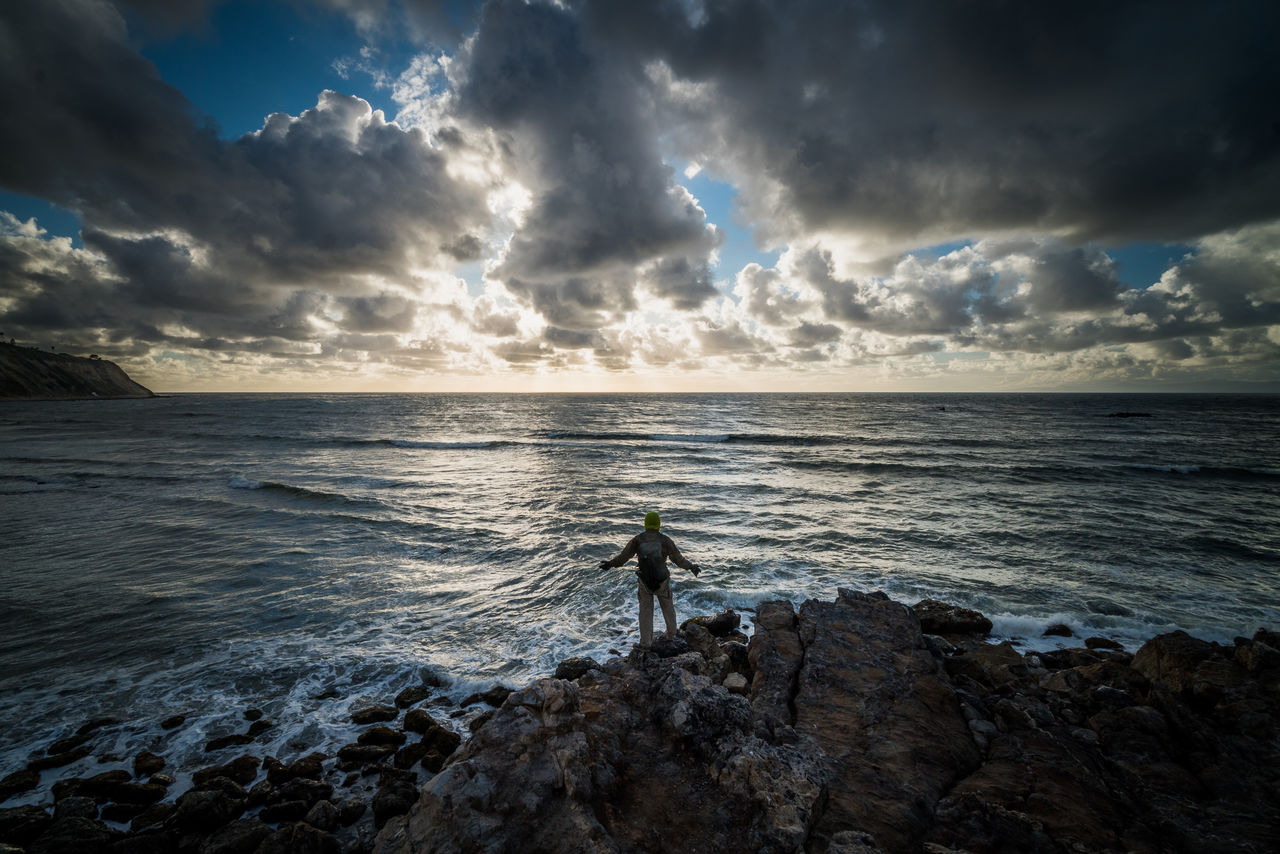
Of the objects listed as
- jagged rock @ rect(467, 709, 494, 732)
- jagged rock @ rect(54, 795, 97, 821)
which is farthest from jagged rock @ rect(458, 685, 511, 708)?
jagged rock @ rect(54, 795, 97, 821)

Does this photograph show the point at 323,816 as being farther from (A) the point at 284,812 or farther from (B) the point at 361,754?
(B) the point at 361,754

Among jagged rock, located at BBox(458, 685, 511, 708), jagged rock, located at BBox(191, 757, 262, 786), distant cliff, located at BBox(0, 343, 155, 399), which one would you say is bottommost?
jagged rock, located at BBox(458, 685, 511, 708)

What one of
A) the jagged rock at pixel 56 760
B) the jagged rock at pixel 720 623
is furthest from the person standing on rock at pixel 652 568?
the jagged rock at pixel 56 760

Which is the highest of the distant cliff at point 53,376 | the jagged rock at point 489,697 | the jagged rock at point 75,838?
the distant cliff at point 53,376

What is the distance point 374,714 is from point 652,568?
532cm

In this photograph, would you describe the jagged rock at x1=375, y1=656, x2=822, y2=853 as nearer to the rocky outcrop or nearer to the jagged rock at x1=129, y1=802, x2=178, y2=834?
the rocky outcrop

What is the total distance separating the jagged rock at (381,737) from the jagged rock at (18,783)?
3785 millimetres

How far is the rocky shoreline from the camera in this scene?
3.95m

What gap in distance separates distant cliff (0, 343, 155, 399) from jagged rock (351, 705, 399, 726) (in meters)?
203

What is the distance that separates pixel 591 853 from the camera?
11.4 feet

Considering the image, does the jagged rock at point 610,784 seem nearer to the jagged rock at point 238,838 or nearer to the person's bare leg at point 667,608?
the jagged rock at point 238,838

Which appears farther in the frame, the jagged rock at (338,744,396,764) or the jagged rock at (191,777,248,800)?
the jagged rock at (338,744,396,764)

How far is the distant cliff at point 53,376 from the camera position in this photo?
128 m

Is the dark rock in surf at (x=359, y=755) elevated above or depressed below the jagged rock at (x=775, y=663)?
below
